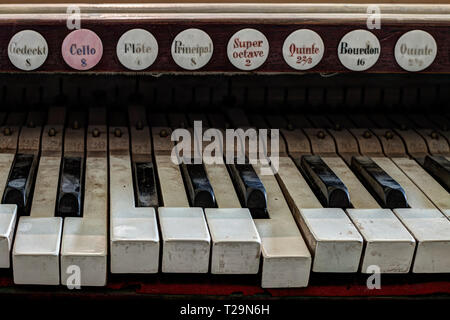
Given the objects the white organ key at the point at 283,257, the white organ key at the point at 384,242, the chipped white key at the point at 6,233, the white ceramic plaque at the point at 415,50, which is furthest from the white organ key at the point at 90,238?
the white ceramic plaque at the point at 415,50

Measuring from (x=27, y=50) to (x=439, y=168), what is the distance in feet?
3.74

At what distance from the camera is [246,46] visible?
1.62 metres

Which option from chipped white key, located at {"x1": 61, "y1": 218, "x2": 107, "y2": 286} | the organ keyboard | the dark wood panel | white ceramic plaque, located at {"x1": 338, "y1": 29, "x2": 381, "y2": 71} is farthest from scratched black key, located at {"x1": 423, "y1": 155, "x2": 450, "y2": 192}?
chipped white key, located at {"x1": 61, "y1": 218, "x2": 107, "y2": 286}

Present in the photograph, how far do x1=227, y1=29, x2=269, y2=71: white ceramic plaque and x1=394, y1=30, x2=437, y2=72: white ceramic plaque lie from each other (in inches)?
13.7

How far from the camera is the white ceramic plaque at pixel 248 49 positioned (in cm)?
160

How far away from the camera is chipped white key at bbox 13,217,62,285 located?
1.30m

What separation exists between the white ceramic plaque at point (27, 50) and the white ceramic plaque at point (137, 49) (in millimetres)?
182

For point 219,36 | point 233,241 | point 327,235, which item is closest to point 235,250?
point 233,241

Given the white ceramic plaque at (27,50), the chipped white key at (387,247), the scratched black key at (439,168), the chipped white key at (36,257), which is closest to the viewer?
the chipped white key at (36,257)

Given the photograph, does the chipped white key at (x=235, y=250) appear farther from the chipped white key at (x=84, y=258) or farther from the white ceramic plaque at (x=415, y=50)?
the white ceramic plaque at (x=415, y=50)

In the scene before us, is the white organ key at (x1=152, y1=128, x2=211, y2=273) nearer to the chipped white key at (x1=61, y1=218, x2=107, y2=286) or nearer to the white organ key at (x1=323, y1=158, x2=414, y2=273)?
the chipped white key at (x1=61, y1=218, x2=107, y2=286)

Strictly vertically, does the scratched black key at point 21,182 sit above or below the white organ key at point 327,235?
above
